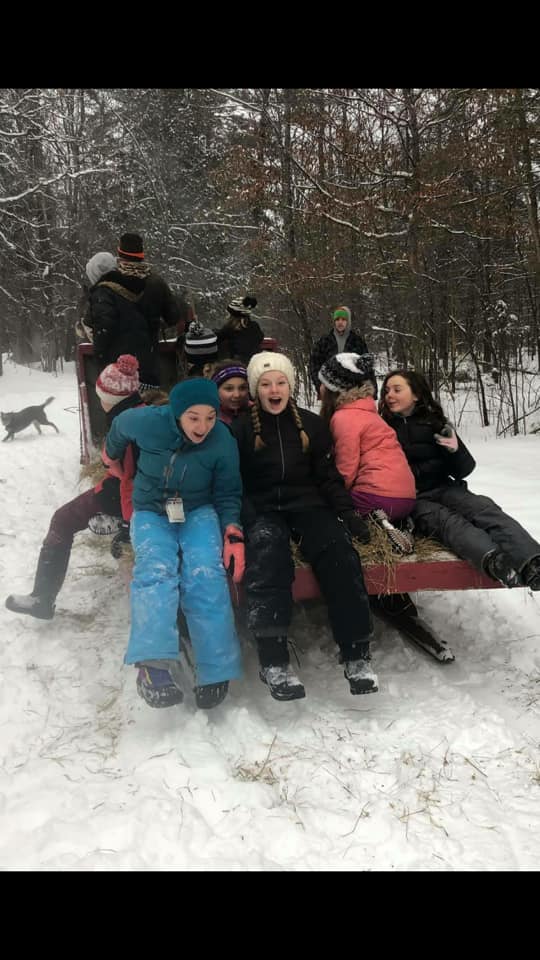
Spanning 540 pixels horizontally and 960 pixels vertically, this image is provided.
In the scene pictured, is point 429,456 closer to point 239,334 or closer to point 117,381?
point 117,381

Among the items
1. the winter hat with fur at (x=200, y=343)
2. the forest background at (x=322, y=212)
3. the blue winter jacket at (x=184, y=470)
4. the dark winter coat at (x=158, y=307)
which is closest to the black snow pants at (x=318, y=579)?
the blue winter jacket at (x=184, y=470)

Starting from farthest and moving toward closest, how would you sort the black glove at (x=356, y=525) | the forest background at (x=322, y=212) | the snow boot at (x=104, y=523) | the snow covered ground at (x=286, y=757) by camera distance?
the forest background at (x=322, y=212) < the snow boot at (x=104, y=523) < the black glove at (x=356, y=525) < the snow covered ground at (x=286, y=757)

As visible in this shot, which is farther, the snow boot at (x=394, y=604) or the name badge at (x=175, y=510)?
the snow boot at (x=394, y=604)

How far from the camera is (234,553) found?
3145 mm

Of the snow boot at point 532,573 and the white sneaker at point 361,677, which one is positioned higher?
the snow boot at point 532,573

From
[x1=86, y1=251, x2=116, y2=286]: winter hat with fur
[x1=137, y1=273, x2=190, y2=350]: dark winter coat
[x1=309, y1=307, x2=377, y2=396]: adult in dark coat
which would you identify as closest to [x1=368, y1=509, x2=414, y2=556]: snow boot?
[x1=137, y1=273, x2=190, y2=350]: dark winter coat

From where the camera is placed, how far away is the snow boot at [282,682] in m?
2.87

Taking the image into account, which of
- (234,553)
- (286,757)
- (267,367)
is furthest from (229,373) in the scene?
(286,757)

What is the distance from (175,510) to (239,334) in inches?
123

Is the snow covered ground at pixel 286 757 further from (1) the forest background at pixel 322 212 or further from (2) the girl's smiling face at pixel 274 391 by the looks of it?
(1) the forest background at pixel 322 212

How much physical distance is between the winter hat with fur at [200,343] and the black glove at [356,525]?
2.41 meters

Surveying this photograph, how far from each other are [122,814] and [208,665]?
0.74 metres

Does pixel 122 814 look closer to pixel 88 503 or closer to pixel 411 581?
pixel 411 581
